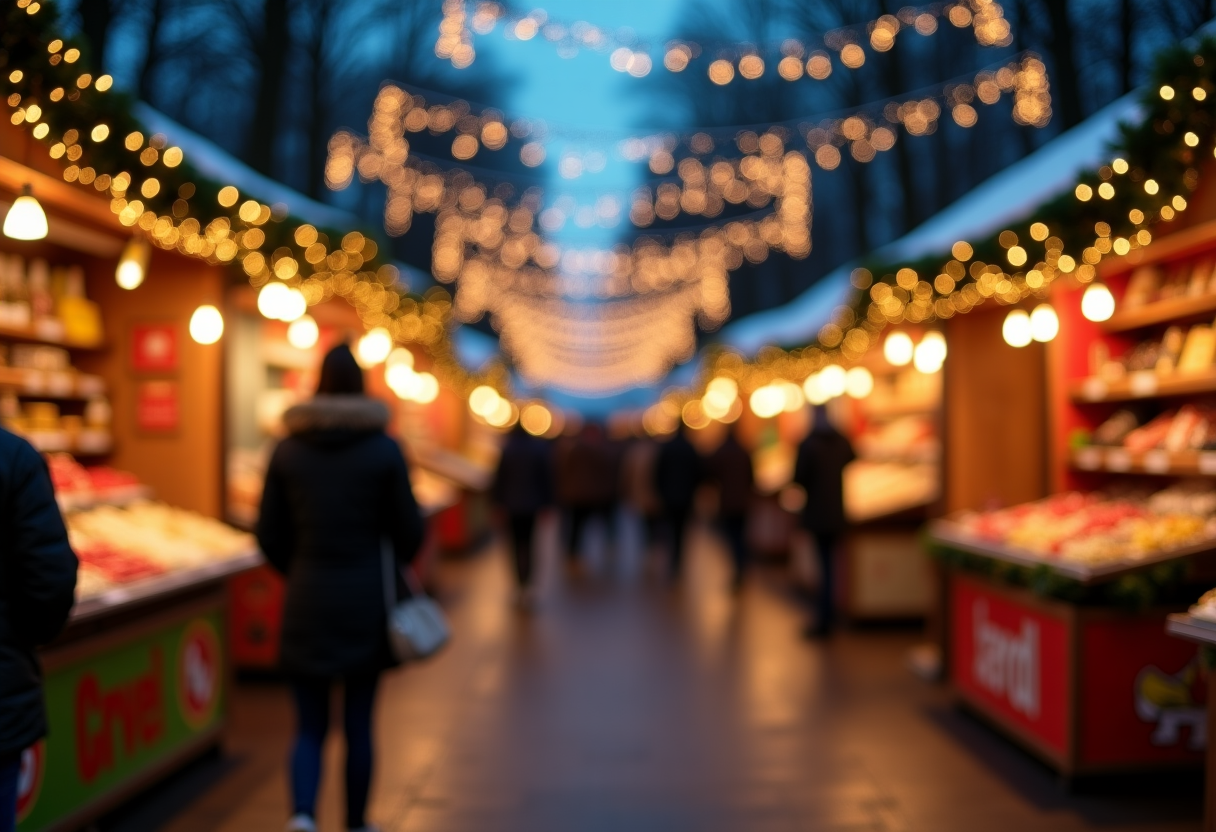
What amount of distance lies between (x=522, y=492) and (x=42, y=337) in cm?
517

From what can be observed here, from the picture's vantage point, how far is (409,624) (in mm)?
4074

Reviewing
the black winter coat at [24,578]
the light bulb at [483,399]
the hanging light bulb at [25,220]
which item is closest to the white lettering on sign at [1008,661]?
the black winter coat at [24,578]

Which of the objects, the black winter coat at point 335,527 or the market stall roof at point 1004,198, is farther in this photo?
the market stall roof at point 1004,198

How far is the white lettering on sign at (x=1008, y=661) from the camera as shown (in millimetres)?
5738

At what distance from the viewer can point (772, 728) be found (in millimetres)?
6301

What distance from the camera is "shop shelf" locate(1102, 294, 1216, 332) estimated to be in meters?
5.96

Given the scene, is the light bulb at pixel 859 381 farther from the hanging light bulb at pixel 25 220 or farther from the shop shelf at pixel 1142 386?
the hanging light bulb at pixel 25 220

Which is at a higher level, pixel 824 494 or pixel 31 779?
pixel 824 494

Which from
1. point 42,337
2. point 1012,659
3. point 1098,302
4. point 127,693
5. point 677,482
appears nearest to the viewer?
point 127,693

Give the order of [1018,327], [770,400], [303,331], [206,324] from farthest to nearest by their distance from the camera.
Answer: [770,400]
[303,331]
[1018,327]
[206,324]

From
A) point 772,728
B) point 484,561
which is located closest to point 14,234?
point 772,728

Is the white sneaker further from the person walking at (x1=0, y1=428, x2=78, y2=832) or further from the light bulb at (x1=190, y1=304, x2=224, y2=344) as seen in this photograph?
the light bulb at (x1=190, y1=304, x2=224, y2=344)

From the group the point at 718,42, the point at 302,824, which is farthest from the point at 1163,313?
the point at 302,824

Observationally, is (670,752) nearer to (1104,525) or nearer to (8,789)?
(1104,525)
